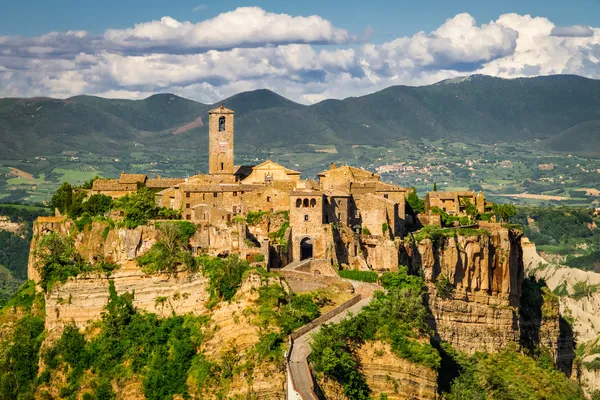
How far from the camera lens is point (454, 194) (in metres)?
87.2

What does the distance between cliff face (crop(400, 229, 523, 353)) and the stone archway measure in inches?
336

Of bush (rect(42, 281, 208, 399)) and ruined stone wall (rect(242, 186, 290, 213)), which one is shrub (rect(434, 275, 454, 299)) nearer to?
ruined stone wall (rect(242, 186, 290, 213))

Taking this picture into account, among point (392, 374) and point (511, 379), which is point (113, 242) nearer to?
point (392, 374)

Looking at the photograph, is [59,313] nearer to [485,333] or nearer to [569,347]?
[485,333]

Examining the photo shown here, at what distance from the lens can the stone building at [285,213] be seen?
6594 centimetres

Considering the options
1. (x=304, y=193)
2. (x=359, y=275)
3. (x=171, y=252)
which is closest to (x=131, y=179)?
(x=171, y=252)

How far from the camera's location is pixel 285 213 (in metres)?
68.5

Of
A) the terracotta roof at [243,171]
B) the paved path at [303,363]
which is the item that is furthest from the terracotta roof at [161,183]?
the paved path at [303,363]

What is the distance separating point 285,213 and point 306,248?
268cm

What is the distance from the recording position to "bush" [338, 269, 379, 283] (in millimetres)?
65750

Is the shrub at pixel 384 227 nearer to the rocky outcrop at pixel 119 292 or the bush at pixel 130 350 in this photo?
the rocky outcrop at pixel 119 292

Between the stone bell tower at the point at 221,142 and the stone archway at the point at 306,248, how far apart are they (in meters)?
12.5

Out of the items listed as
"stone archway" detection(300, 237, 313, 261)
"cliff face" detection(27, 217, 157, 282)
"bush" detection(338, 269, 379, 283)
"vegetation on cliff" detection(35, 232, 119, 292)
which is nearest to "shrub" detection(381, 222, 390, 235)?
"bush" detection(338, 269, 379, 283)

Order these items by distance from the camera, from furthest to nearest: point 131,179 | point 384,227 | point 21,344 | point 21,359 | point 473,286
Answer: point 473,286 → point 131,179 → point 384,227 → point 21,344 → point 21,359
